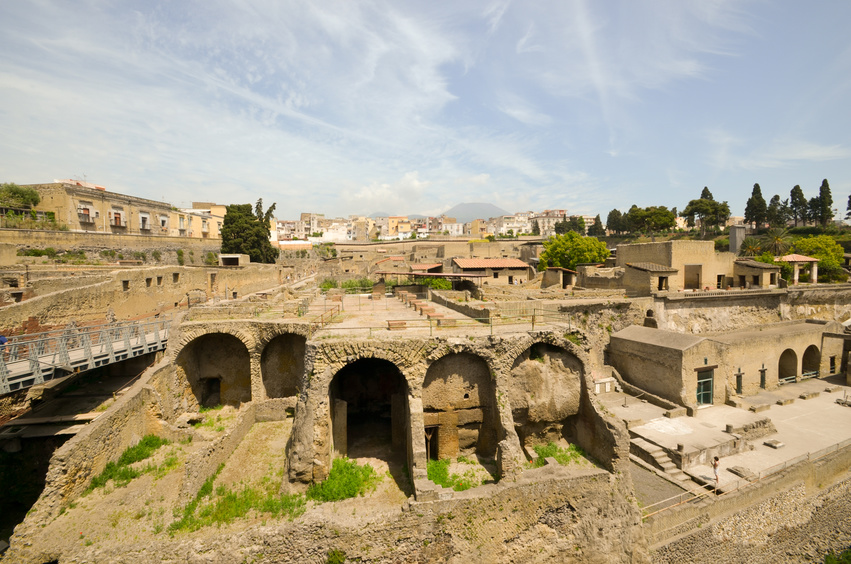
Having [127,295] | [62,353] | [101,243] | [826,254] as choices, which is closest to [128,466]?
[62,353]

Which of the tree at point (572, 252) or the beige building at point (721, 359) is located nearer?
the beige building at point (721, 359)

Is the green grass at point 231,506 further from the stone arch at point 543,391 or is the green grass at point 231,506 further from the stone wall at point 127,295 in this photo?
the stone wall at point 127,295

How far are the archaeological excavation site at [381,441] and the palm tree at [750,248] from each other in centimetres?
3075

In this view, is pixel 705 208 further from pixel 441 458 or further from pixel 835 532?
pixel 441 458

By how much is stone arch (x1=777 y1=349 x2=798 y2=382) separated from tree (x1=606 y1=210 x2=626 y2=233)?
6657 centimetres

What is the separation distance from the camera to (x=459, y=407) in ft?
45.5

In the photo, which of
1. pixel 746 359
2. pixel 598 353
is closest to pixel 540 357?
pixel 598 353

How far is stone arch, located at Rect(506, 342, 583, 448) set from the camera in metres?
14.1

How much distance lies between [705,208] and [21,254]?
3429 inches

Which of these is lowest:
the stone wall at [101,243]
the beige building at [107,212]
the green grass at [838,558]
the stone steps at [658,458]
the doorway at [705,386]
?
the green grass at [838,558]

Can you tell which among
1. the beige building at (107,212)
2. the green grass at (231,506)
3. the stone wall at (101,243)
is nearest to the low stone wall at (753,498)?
the green grass at (231,506)

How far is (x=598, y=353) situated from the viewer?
982 inches

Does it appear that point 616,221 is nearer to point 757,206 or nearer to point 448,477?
point 757,206

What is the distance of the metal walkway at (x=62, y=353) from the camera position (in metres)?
11.3
